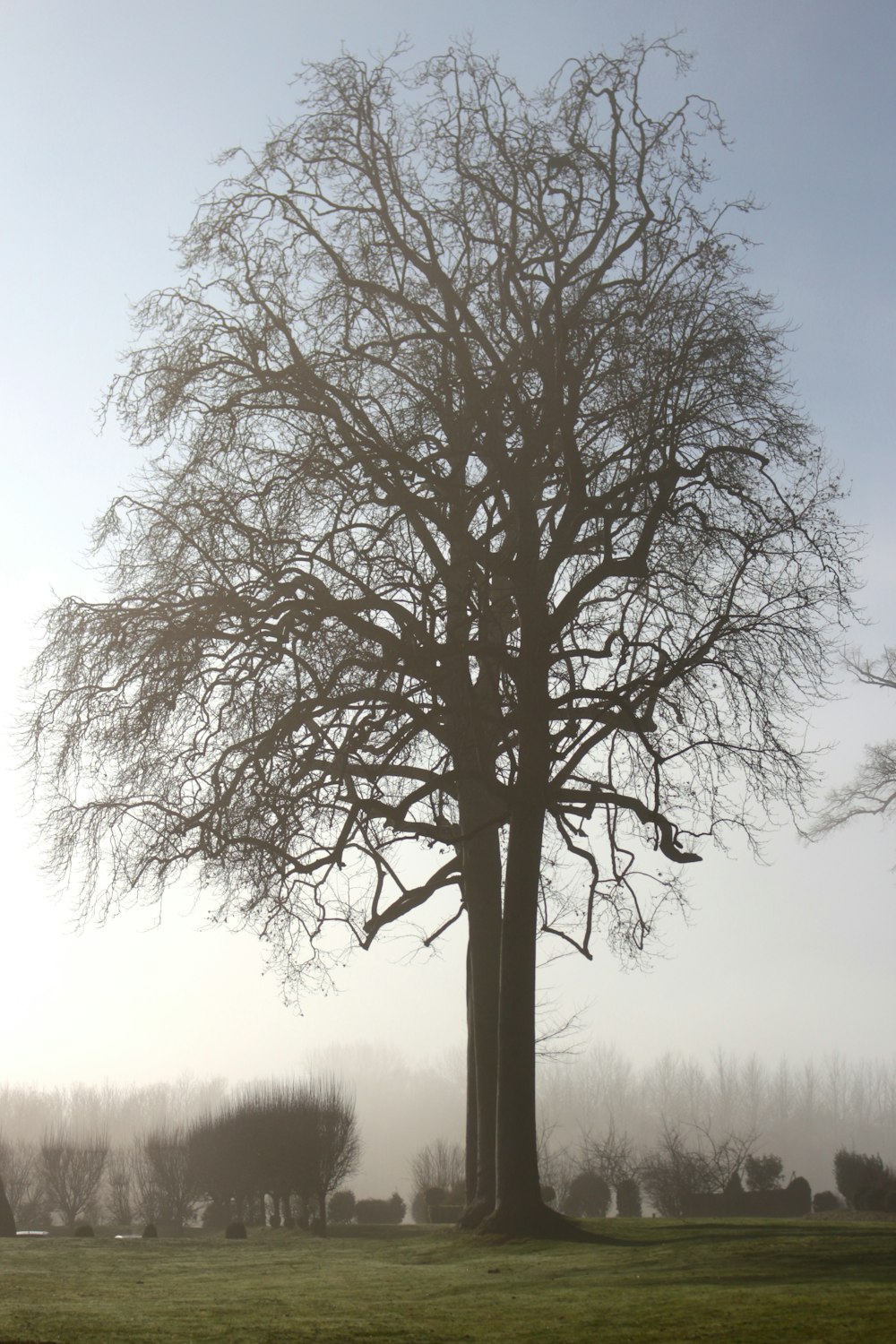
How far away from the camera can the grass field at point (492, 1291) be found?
7.38 meters

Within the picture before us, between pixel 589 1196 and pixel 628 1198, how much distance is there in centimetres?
380

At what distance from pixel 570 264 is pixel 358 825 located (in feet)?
24.8

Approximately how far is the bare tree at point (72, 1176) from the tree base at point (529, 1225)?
47.7m

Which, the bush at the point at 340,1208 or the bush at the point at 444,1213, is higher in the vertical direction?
the bush at the point at 444,1213

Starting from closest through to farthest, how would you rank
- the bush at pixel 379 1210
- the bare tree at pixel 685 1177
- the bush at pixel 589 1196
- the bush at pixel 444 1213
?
the bush at pixel 444 1213, the bare tree at pixel 685 1177, the bush at pixel 589 1196, the bush at pixel 379 1210

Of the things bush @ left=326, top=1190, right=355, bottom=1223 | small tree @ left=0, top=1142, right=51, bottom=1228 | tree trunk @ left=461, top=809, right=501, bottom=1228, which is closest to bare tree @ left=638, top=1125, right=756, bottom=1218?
tree trunk @ left=461, top=809, right=501, bottom=1228

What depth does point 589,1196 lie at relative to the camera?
33.0 metres

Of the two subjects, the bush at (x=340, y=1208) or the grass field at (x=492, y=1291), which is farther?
the bush at (x=340, y=1208)

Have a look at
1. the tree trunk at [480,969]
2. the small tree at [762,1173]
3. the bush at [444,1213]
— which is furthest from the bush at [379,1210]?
the tree trunk at [480,969]

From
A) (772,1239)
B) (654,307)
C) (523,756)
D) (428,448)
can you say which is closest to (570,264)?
(654,307)

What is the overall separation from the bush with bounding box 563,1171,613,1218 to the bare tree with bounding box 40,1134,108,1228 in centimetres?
3056

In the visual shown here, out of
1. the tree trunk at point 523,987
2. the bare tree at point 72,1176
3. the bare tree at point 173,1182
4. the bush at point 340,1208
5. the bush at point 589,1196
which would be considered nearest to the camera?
the tree trunk at point 523,987

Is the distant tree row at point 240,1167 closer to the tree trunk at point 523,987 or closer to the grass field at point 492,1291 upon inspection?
the tree trunk at point 523,987

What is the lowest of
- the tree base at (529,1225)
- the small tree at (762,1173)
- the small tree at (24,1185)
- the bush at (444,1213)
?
the small tree at (24,1185)
